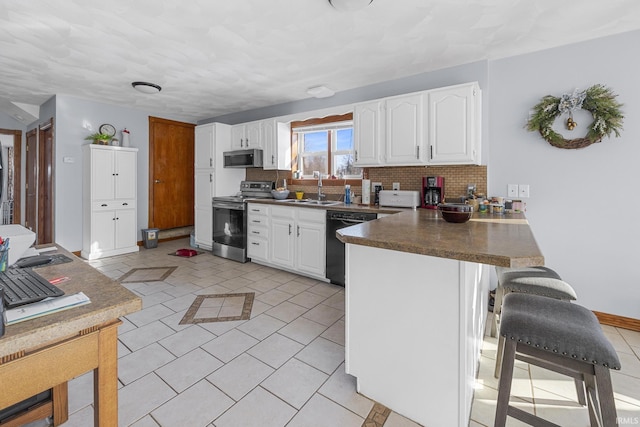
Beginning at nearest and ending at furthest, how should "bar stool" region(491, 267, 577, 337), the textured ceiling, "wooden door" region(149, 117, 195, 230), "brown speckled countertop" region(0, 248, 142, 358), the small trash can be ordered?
"brown speckled countertop" region(0, 248, 142, 358)
"bar stool" region(491, 267, 577, 337)
the textured ceiling
the small trash can
"wooden door" region(149, 117, 195, 230)

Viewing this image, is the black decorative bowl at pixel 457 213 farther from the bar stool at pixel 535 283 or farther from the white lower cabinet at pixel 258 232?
the white lower cabinet at pixel 258 232

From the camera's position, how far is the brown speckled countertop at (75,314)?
68 cm

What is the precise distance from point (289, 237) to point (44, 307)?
3.09 m

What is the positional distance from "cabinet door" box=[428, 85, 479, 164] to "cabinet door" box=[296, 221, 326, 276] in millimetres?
1507

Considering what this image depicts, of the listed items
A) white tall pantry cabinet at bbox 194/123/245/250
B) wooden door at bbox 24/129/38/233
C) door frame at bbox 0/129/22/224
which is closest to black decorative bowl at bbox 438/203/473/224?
white tall pantry cabinet at bbox 194/123/245/250

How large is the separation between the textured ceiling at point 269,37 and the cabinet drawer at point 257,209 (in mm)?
1615

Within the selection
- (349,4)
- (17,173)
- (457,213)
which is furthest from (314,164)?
(17,173)

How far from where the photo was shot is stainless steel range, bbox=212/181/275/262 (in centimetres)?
438

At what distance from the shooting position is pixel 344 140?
4.22 meters

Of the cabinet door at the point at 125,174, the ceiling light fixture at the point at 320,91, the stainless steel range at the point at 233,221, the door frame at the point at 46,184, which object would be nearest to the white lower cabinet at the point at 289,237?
the stainless steel range at the point at 233,221

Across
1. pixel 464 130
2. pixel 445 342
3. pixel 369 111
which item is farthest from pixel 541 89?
pixel 445 342

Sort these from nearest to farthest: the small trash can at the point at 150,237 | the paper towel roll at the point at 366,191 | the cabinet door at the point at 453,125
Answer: the cabinet door at the point at 453,125 < the paper towel roll at the point at 366,191 < the small trash can at the point at 150,237

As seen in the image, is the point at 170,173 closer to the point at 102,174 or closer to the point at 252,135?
the point at 102,174

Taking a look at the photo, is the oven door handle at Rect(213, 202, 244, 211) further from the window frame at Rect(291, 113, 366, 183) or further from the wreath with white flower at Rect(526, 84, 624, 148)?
the wreath with white flower at Rect(526, 84, 624, 148)
